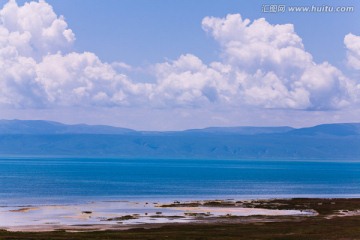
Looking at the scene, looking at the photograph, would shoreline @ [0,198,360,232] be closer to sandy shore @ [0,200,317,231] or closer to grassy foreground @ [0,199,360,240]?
sandy shore @ [0,200,317,231]

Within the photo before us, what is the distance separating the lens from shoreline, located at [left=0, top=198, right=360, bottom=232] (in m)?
92.9

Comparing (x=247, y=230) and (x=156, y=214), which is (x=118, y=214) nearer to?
(x=156, y=214)

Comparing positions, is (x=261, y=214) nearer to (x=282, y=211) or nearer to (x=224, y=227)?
(x=282, y=211)

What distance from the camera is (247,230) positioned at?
283 ft

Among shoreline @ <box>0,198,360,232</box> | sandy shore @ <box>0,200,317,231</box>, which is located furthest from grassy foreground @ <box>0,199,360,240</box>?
sandy shore @ <box>0,200,317,231</box>

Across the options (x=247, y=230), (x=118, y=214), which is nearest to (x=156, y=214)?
(x=118, y=214)

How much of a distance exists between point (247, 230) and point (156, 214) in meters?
25.7

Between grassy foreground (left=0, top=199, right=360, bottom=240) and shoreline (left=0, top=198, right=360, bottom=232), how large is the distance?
608 millimetres

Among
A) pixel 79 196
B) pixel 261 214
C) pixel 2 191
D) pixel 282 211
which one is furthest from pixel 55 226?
pixel 2 191

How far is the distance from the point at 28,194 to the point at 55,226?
249 ft

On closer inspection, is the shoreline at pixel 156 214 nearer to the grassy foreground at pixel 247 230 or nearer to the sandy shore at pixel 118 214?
the sandy shore at pixel 118 214

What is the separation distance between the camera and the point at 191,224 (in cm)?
9238

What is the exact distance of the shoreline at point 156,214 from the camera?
3659 inches

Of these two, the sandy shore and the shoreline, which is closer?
the sandy shore
